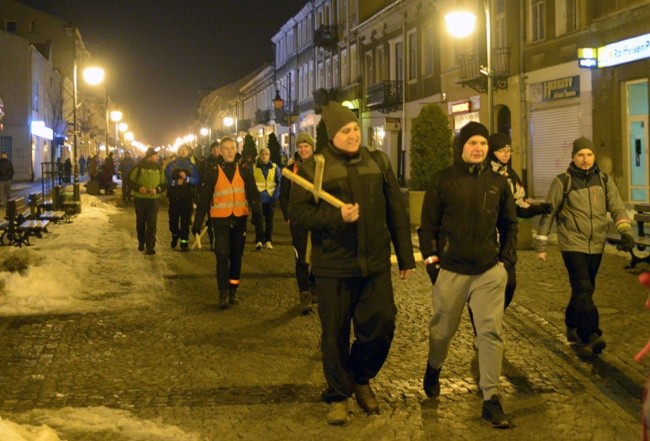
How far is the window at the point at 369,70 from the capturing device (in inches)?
1740

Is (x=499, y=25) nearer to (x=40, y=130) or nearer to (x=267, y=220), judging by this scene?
(x=267, y=220)

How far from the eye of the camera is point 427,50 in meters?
36.1

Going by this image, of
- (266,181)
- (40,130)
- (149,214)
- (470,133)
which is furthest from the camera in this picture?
(40,130)

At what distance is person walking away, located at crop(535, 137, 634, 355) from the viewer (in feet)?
22.8

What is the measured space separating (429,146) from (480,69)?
279 inches

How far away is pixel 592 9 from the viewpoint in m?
23.6

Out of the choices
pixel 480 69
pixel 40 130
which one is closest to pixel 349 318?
pixel 480 69

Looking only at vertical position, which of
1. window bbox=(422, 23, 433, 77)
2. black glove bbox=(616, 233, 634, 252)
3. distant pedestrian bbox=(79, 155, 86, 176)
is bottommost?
black glove bbox=(616, 233, 634, 252)

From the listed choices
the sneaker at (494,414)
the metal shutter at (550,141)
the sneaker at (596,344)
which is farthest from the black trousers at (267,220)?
the metal shutter at (550,141)

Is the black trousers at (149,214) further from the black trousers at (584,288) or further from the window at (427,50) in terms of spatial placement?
the window at (427,50)

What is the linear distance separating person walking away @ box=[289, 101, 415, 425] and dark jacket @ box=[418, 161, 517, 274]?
35 centimetres

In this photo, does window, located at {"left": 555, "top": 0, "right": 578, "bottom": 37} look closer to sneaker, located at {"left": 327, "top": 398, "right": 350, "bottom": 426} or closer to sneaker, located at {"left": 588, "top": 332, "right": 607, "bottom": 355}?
sneaker, located at {"left": 588, "top": 332, "right": 607, "bottom": 355}

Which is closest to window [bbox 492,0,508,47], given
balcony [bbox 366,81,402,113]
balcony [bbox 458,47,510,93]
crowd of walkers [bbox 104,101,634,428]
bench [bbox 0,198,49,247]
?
balcony [bbox 458,47,510,93]

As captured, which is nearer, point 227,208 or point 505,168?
point 505,168
